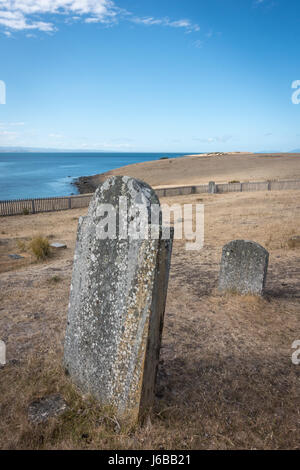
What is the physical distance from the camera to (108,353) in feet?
10.4

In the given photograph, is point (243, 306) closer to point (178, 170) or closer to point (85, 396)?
point (85, 396)

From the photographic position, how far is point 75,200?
70.3 feet

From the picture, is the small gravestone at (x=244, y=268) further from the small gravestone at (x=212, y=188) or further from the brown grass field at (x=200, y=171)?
the brown grass field at (x=200, y=171)

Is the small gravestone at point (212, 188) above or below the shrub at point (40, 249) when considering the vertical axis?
above

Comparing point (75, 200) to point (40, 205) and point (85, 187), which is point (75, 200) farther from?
point (85, 187)

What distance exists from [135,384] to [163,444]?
0.56 metres

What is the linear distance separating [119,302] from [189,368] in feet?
5.47

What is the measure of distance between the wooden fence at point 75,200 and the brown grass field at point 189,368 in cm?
1130

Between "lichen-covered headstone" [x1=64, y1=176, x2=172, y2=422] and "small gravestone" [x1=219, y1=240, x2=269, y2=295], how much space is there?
3.68 metres

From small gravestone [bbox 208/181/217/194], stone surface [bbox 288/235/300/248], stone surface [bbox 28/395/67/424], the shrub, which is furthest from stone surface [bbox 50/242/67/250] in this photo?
small gravestone [bbox 208/181/217/194]

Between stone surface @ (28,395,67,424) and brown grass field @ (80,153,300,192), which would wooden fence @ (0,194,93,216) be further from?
brown grass field @ (80,153,300,192)

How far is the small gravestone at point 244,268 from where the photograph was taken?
6.13 m

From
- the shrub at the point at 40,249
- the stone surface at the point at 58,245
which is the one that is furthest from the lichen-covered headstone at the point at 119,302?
the stone surface at the point at 58,245
